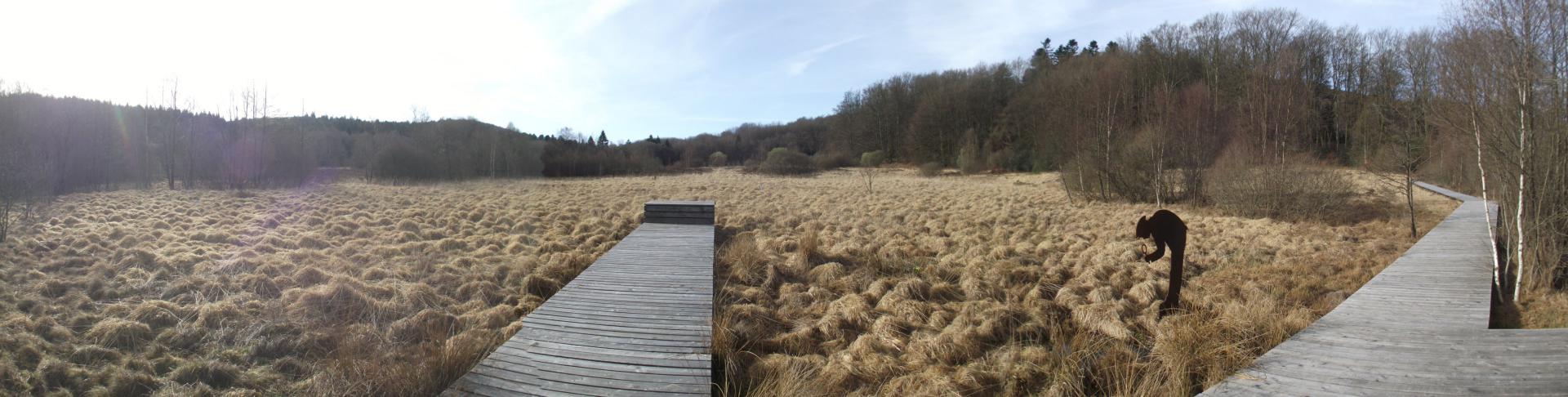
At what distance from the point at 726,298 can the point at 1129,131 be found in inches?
568

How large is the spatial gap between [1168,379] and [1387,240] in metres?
8.47

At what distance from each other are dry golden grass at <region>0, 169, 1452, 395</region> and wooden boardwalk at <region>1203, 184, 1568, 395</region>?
381 mm

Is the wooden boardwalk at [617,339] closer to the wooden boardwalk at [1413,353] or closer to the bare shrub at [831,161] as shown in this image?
the wooden boardwalk at [1413,353]

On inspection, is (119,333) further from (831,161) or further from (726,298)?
(831,161)

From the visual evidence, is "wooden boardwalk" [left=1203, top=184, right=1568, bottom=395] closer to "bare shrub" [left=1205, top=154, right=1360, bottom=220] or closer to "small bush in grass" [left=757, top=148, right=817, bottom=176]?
"bare shrub" [left=1205, top=154, right=1360, bottom=220]

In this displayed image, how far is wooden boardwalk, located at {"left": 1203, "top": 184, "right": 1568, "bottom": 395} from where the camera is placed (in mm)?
3574

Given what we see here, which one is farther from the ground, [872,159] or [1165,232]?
[872,159]

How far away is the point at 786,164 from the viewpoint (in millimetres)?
39219

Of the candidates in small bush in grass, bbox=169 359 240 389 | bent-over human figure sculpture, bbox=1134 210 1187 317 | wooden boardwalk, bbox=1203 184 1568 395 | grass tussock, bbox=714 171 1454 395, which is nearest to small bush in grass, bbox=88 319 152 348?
small bush in grass, bbox=169 359 240 389

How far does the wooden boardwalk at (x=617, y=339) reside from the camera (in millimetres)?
3848

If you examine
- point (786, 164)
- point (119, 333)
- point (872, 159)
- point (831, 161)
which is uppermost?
point (872, 159)

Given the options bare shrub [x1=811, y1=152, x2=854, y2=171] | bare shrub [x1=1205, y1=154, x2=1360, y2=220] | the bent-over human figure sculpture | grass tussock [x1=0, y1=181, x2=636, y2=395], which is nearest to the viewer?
grass tussock [x1=0, y1=181, x2=636, y2=395]

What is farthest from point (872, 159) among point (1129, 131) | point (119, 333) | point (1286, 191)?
point (119, 333)

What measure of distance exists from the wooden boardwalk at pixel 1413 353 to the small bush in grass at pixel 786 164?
33340 mm
